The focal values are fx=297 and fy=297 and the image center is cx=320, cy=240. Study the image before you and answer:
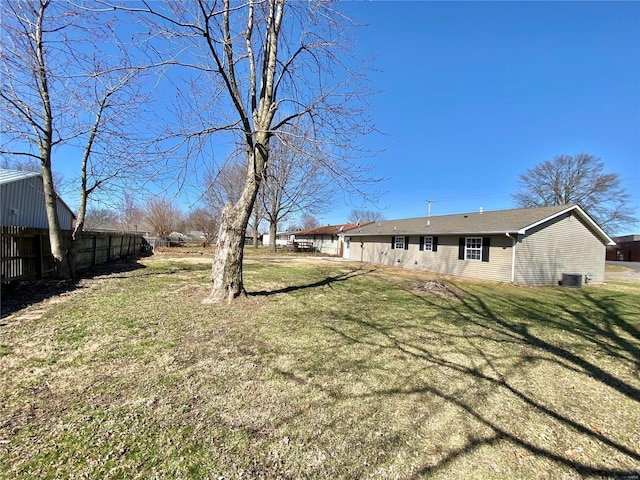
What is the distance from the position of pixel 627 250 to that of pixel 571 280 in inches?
1525

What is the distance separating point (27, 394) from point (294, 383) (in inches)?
98.0

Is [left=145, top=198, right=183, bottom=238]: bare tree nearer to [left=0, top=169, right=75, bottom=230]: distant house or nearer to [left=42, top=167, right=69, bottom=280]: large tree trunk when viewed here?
[left=0, top=169, right=75, bottom=230]: distant house

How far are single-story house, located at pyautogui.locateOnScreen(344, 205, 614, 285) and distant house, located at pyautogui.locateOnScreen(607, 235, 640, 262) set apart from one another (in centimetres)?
3213

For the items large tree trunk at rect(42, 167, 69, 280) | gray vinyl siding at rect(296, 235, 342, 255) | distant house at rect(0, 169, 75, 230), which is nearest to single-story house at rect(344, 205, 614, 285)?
gray vinyl siding at rect(296, 235, 342, 255)

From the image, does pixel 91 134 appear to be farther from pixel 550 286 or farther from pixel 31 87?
pixel 550 286

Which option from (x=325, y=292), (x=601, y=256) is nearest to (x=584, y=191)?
(x=601, y=256)

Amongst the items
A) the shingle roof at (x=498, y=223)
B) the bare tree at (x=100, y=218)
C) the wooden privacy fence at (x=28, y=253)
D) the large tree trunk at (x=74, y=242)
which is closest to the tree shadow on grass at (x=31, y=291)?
the wooden privacy fence at (x=28, y=253)

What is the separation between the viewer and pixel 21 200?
42.4 feet

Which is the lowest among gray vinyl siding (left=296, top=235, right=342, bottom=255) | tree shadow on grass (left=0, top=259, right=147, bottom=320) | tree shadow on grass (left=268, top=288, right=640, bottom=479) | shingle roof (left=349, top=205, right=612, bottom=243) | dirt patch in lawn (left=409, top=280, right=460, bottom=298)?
tree shadow on grass (left=268, top=288, right=640, bottom=479)

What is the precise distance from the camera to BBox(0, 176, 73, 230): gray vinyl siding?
11.7 metres

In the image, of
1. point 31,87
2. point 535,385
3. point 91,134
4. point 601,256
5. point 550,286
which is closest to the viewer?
point 535,385

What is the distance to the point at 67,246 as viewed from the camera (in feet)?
27.9

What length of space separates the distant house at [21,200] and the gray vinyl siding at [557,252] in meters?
19.8

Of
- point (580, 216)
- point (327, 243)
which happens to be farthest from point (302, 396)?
point (327, 243)
